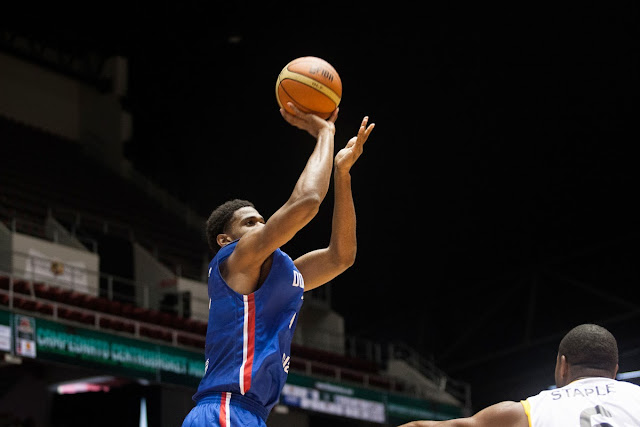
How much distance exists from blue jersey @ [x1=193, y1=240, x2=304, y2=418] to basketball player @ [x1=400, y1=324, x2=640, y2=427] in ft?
2.10

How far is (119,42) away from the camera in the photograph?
24.4 metres

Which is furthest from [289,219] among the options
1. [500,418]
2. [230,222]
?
[500,418]

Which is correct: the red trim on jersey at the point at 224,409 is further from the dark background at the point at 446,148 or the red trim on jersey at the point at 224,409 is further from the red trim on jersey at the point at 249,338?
the dark background at the point at 446,148

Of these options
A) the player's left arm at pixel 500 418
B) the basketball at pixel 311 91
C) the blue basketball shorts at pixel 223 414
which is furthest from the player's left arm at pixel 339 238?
the player's left arm at pixel 500 418

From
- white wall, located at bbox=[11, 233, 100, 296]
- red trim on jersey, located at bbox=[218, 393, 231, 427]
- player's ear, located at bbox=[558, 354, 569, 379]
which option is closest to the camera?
red trim on jersey, located at bbox=[218, 393, 231, 427]

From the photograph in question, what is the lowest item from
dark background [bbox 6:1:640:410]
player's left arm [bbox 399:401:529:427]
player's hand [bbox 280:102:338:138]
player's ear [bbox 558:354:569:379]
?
player's left arm [bbox 399:401:529:427]

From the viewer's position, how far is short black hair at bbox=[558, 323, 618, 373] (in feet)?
11.7

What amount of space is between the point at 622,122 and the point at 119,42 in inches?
500

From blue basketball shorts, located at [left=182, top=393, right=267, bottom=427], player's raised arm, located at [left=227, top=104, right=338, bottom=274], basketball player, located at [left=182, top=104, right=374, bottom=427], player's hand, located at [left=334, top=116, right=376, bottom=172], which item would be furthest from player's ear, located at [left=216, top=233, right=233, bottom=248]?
blue basketball shorts, located at [left=182, top=393, right=267, bottom=427]

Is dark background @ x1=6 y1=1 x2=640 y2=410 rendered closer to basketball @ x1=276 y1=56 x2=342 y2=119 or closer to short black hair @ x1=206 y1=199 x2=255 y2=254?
basketball @ x1=276 y1=56 x2=342 y2=119

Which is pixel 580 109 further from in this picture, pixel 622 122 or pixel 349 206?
pixel 349 206

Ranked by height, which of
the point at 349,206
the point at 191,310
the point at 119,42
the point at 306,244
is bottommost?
the point at 349,206

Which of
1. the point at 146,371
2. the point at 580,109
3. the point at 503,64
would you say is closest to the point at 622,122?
the point at 580,109

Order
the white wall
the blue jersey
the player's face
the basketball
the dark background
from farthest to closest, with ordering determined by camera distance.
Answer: the dark background
the white wall
the basketball
the player's face
the blue jersey
